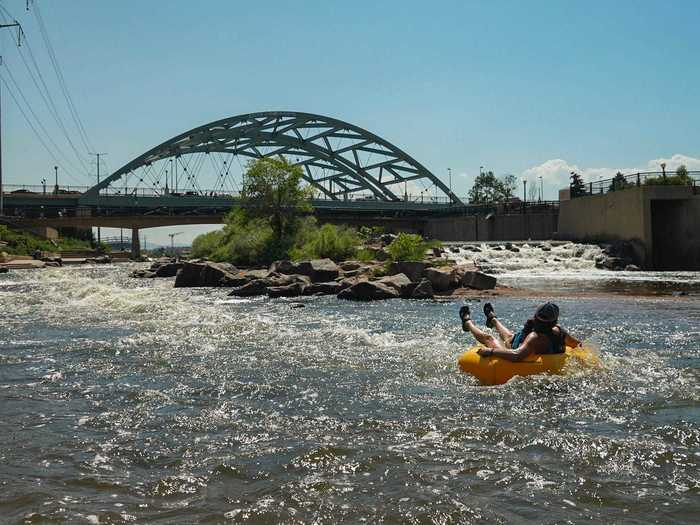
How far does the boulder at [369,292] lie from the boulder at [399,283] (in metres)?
0.20

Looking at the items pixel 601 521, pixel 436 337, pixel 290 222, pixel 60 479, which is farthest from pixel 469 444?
pixel 290 222

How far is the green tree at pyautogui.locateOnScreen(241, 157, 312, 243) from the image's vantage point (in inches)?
1431

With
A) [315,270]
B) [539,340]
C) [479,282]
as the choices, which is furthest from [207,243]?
[539,340]

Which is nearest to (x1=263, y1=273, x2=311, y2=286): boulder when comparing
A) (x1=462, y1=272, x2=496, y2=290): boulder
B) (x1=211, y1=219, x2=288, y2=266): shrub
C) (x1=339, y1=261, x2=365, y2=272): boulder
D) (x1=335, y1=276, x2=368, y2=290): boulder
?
(x1=335, y1=276, x2=368, y2=290): boulder

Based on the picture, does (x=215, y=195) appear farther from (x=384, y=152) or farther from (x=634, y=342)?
(x=634, y=342)

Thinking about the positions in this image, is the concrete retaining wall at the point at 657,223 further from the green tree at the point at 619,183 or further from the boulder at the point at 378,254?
the boulder at the point at 378,254

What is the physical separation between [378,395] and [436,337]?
4521mm

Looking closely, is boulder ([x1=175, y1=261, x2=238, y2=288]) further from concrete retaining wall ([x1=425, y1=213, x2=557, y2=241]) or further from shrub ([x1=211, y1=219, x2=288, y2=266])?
concrete retaining wall ([x1=425, y1=213, x2=557, y2=241])

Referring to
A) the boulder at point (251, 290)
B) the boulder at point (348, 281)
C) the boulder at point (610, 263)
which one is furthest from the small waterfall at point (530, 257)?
the boulder at point (251, 290)

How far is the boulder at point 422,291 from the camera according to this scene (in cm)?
1900

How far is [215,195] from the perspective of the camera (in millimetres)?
80875

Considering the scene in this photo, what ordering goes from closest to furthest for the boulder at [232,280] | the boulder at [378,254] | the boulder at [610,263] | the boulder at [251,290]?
the boulder at [251,290]
the boulder at [232,280]
the boulder at [378,254]
the boulder at [610,263]

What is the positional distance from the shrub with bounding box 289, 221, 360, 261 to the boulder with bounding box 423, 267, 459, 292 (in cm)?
1000

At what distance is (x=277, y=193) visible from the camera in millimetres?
36375
